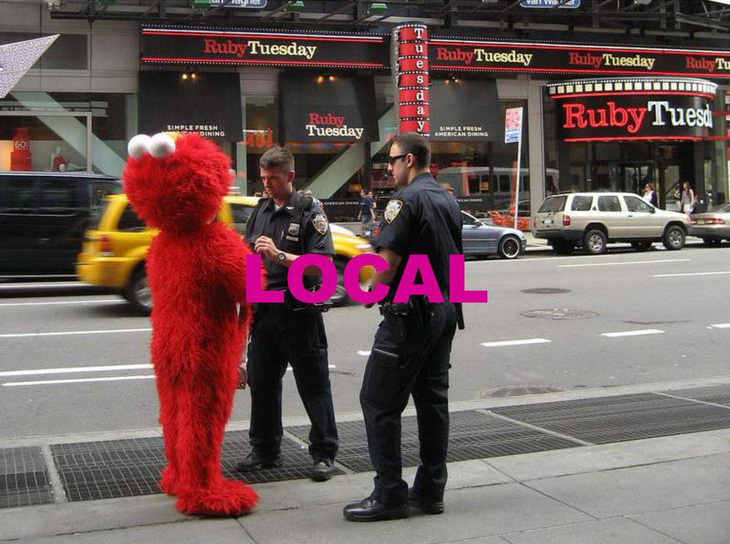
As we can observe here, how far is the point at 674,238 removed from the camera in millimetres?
24172

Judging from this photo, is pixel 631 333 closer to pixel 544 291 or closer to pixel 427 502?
pixel 544 291

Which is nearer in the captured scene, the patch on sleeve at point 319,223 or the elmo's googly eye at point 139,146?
the elmo's googly eye at point 139,146

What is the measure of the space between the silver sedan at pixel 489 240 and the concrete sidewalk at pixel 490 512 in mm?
15919

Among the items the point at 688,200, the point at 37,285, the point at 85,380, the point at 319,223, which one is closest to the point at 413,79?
the point at 688,200

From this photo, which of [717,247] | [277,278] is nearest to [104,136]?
[717,247]

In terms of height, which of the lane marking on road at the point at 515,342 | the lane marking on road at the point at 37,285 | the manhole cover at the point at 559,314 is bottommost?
the lane marking on road at the point at 515,342

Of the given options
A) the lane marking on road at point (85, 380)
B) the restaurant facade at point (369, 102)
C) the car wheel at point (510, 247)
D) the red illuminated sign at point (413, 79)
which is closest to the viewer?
the lane marking on road at point (85, 380)

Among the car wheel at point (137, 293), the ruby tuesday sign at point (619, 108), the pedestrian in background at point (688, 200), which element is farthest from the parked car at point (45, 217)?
the pedestrian in background at point (688, 200)

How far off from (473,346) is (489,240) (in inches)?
453

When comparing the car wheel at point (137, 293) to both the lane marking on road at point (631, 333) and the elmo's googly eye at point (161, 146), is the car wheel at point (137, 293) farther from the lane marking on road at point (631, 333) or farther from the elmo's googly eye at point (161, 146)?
the elmo's googly eye at point (161, 146)

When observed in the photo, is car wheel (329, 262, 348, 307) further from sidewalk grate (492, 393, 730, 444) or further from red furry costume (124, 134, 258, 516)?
red furry costume (124, 134, 258, 516)

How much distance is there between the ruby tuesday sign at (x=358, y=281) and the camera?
172 inches

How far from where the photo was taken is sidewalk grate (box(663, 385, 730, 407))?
741 centimetres

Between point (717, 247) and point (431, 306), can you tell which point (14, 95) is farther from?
point (431, 306)
